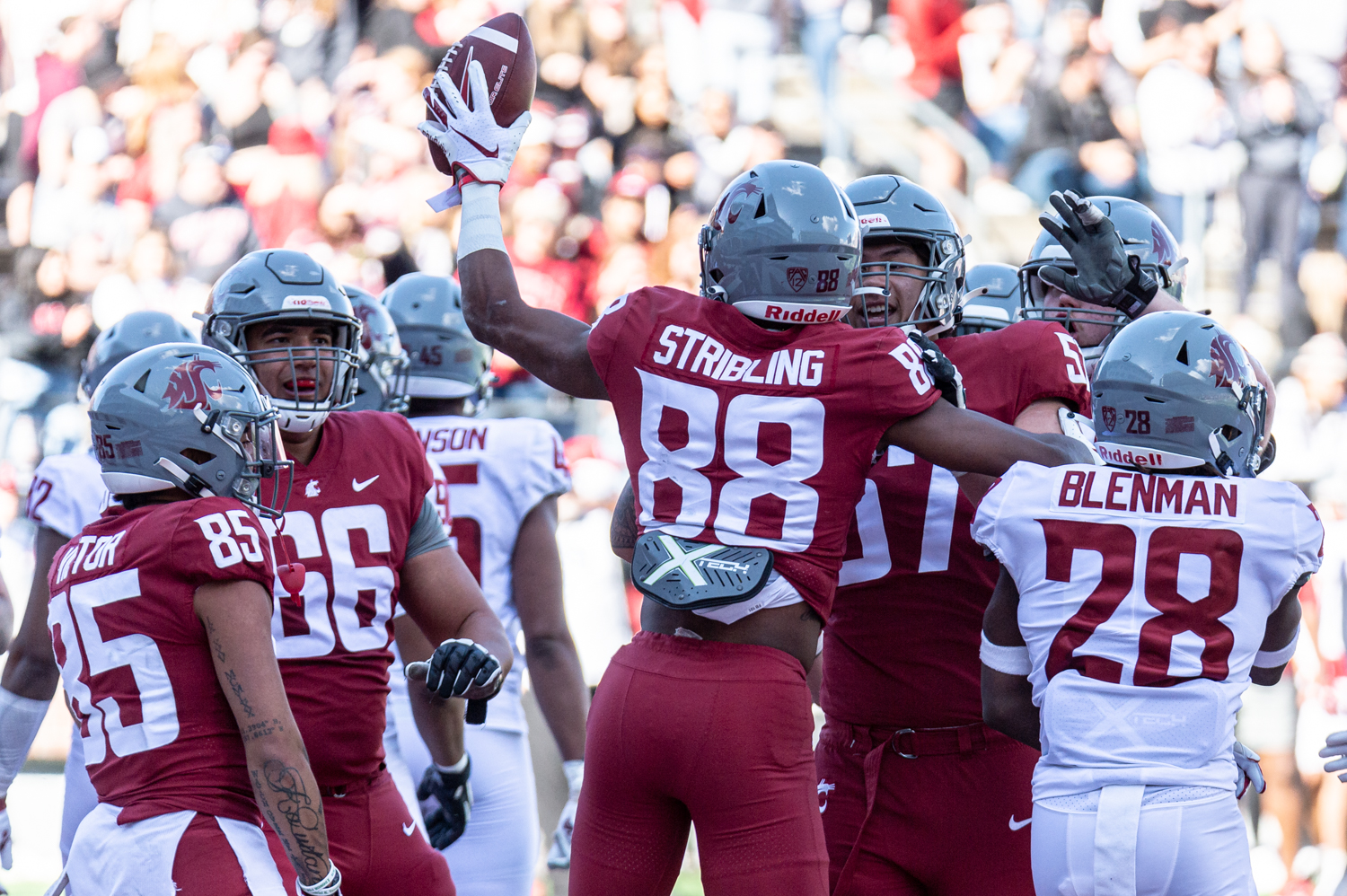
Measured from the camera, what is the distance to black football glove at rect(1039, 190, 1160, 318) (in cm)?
334

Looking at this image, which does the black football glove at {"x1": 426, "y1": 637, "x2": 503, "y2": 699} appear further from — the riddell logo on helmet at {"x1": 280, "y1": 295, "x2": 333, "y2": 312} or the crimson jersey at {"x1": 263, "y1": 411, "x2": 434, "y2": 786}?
the riddell logo on helmet at {"x1": 280, "y1": 295, "x2": 333, "y2": 312}

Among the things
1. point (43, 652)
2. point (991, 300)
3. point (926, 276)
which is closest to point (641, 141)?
point (991, 300)

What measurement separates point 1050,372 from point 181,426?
1729mm

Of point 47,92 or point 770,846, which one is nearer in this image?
point 770,846

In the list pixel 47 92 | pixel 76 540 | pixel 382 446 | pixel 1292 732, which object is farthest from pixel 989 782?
pixel 47 92

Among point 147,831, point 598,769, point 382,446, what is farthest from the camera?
point 382,446

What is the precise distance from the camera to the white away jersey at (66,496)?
3.89 metres

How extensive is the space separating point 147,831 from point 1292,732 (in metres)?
6.02

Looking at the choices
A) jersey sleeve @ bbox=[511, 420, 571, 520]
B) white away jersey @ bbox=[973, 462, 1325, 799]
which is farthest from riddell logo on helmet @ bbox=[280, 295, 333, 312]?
white away jersey @ bbox=[973, 462, 1325, 799]

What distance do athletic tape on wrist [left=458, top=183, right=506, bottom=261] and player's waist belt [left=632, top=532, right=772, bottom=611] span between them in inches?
31.1

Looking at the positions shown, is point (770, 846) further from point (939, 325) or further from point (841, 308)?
point (939, 325)

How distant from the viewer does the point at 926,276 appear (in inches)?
131

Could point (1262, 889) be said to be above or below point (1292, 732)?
below

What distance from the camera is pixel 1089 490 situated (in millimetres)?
2734
